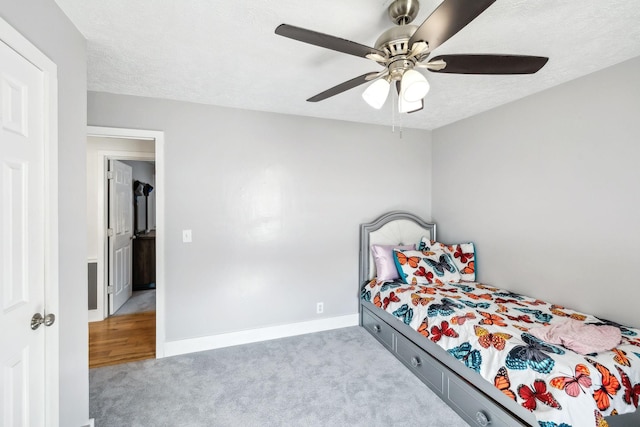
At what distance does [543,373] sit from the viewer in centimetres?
148

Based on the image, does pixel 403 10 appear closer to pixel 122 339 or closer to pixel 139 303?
pixel 122 339

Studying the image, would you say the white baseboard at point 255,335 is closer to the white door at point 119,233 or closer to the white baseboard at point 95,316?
the white baseboard at point 95,316

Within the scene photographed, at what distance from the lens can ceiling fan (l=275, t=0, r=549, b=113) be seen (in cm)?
114

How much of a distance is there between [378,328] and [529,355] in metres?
1.57

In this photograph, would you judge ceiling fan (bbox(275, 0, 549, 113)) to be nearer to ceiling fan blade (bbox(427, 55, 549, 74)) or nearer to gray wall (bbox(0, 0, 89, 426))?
ceiling fan blade (bbox(427, 55, 549, 74))

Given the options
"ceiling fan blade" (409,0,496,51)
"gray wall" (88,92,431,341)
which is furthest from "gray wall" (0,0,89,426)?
"ceiling fan blade" (409,0,496,51)

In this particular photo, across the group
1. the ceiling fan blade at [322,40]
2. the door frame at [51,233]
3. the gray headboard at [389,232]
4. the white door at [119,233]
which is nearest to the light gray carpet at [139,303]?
the white door at [119,233]

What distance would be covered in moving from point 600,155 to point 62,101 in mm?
3426

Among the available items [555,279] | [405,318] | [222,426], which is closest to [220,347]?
[222,426]

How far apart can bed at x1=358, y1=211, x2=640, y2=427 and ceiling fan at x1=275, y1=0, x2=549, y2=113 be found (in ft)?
4.99

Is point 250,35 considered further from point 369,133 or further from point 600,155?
point 600,155

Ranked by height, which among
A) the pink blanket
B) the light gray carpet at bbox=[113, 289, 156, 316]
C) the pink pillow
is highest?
the pink pillow

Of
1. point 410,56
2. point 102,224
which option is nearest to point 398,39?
point 410,56

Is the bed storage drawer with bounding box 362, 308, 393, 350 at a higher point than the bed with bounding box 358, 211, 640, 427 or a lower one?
lower
